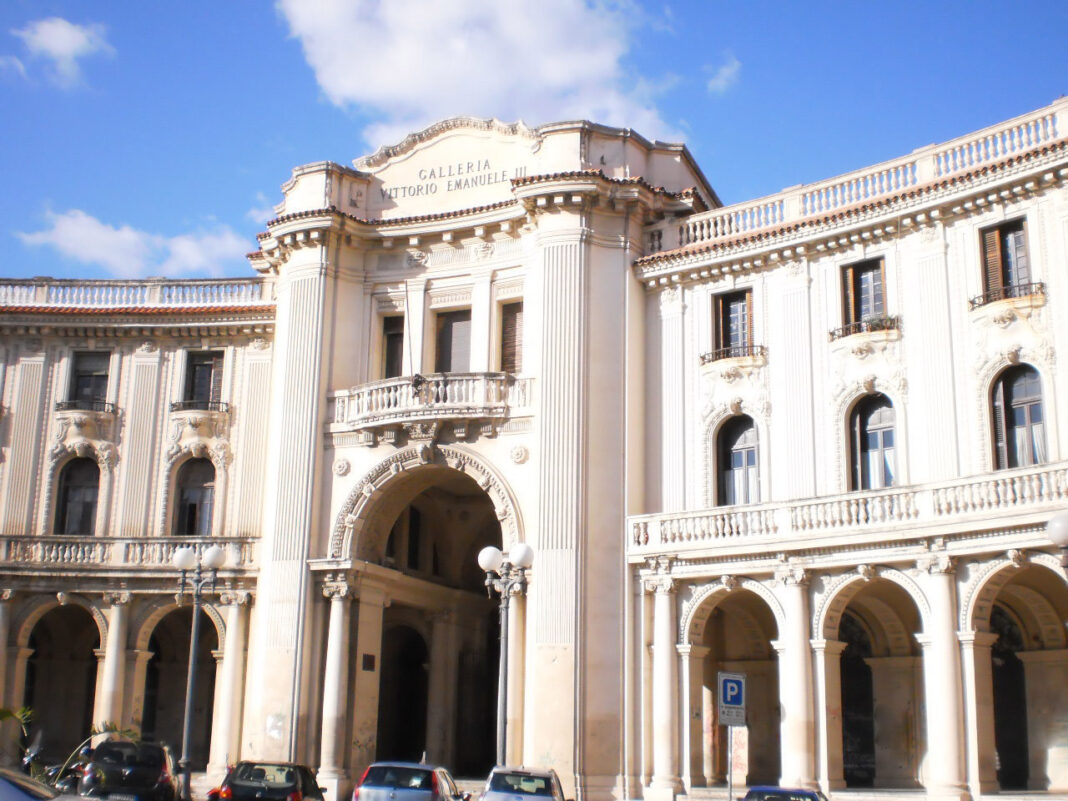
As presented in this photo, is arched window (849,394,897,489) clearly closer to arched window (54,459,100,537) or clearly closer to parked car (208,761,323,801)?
parked car (208,761,323,801)

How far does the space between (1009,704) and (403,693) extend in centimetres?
1692

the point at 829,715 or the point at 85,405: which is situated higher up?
the point at 85,405

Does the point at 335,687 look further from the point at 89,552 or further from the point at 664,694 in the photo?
the point at 89,552

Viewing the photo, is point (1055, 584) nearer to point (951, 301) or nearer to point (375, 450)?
point (951, 301)

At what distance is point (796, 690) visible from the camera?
26203 millimetres

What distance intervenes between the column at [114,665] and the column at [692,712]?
15288 mm

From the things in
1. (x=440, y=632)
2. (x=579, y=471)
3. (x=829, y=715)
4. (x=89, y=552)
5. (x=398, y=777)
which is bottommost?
(x=398, y=777)

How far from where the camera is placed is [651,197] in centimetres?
3162

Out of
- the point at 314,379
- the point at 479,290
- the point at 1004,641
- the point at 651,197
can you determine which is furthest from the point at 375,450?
the point at 1004,641

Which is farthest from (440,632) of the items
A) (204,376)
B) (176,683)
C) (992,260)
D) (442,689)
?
(992,260)

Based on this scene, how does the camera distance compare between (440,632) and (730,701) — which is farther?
(440,632)

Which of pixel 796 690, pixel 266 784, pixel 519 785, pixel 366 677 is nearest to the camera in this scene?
pixel 519 785

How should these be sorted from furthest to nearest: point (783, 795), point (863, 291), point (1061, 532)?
point (863, 291) < point (783, 795) < point (1061, 532)

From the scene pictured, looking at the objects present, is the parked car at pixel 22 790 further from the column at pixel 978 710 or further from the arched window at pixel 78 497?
the arched window at pixel 78 497
